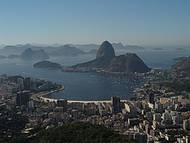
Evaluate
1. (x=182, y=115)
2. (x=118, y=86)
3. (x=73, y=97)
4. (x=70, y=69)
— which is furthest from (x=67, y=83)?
(x=182, y=115)

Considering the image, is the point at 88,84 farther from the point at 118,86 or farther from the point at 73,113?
the point at 73,113

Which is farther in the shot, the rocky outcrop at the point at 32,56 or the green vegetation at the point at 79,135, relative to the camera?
the rocky outcrop at the point at 32,56

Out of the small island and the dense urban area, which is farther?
the small island

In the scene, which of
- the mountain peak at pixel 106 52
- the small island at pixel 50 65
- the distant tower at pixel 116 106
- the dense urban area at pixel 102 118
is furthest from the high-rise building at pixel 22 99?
the small island at pixel 50 65

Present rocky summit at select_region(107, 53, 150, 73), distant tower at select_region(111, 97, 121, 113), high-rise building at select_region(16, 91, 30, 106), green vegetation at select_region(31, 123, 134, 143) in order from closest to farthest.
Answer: green vegetation at select_region(31, 123, 134, 143) → distant tower at select_region(111, 97, 121, 113) → high-rise building at select_region(16, 91, 30, 106) → rocky summit at select_region(107, 53, 150, 73)

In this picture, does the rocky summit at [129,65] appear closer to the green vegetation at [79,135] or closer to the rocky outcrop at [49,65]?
the rocky outcrop at [49,65]

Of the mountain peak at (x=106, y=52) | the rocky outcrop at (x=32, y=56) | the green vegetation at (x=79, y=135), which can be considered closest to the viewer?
the green vegetation at (x=79, y=135)

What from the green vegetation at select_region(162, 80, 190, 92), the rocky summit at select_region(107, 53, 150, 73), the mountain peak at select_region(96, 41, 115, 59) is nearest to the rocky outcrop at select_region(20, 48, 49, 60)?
the mountain peak at select_region(96, 41, 115, 59)

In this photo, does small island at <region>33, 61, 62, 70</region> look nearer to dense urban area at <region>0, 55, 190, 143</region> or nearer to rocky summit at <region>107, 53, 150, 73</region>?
rocky summit at <region>107, 53, 150, 73</region>

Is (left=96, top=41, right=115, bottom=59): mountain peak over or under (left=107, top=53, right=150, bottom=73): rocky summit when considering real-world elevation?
over
